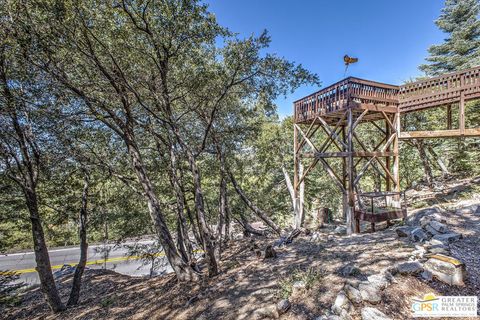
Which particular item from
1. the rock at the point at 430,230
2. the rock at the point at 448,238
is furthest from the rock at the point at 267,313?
the rock at the point at 430,230

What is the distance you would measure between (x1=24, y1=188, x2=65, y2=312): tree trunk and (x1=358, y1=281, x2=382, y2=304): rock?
6756mm

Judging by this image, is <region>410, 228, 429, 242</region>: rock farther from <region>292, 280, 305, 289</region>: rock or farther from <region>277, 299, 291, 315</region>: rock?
<region>277, 299, 291, 315</region>: rock

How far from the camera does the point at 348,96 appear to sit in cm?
631

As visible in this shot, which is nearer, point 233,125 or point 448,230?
point 448,230

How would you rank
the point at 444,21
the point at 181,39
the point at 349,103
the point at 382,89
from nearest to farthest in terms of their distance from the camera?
the point at 181,39
the point at 349,103
the point at 382,89
the point at 444,21

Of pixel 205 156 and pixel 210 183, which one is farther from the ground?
pixel 205 156

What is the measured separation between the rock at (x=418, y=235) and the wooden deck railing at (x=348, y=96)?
3.56m

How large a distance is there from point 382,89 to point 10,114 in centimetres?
956

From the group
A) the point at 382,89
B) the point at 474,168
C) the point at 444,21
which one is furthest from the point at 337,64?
the point at 444,21

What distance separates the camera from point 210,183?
10133 millimetres

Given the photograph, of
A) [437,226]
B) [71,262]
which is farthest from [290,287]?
[71,262]

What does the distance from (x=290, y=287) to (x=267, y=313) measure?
657 millimetres

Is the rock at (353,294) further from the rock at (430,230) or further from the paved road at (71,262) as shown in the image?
the paved road at (71,262)

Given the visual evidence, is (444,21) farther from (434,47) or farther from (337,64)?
(337,64)
